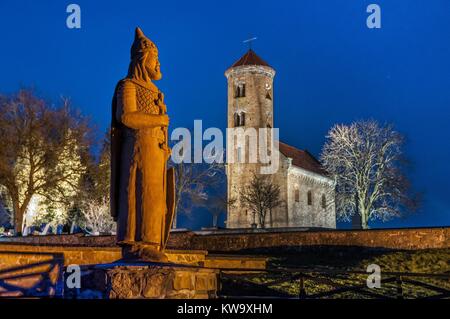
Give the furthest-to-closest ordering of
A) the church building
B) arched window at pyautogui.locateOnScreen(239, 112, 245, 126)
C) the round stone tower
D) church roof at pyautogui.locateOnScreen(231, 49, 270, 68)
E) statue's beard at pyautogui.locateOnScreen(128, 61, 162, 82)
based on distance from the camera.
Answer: church roof at pyautogui.locateOnScreen(231, 49, 270, 68) < arched window at pyautogui.locateOnScreen(239, 112, 245, 126) < the round stone tower < the church building < statue's beard at pyautogui.locateOnScreen(128, 61, 162, 82)

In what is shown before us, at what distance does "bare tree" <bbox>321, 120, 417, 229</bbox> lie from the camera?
160 ft

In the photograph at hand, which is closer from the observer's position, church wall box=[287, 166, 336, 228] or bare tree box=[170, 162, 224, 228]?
bare tree box=[170, 162, 224, 228]

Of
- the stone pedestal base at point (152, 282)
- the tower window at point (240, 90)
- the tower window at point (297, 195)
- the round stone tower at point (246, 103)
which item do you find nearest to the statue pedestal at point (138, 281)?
the stone pedestal base at point (152, 282)

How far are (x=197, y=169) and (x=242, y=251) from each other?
25.9 meters

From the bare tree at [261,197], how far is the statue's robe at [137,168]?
50.8 m

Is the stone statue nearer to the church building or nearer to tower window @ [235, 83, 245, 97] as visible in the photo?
the church building

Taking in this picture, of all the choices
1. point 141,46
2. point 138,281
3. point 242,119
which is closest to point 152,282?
point 138,281

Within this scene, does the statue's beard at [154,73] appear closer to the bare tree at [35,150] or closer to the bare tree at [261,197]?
the bare tree at [35,150]

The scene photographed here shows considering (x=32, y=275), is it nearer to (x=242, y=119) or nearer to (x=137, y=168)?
(x=137, y=168)

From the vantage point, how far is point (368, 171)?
48938mm

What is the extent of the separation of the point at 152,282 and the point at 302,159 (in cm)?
6786

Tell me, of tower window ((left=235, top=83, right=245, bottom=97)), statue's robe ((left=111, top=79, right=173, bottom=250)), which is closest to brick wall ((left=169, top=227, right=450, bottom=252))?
statue's robe ((left=111, top=79, right=173, bottom=250))

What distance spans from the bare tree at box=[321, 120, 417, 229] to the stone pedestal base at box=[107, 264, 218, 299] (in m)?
44.1
